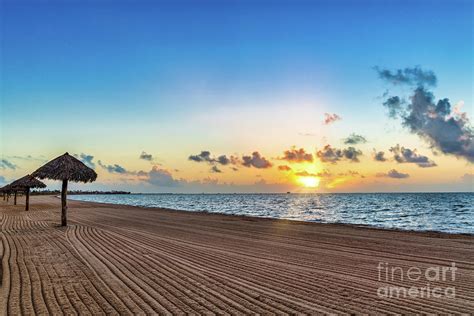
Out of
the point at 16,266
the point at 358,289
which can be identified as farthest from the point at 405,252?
the point at 16,266

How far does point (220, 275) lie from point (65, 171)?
40.8 feet

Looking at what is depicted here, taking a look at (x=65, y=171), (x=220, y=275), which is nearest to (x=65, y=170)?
(x=65, y=171)

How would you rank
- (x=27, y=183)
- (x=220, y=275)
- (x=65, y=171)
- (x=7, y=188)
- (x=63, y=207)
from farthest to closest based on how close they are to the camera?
1. (x=7, y=188)
2. (x=27, y=183)
3. (x=63, y=207)
4. (x=65, y=171)
5. (x=220, y=275)

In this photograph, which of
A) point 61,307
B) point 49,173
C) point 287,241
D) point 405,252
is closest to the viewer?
point 61,307

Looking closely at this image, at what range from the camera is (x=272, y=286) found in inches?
269

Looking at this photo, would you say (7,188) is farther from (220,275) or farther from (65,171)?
(220,275)

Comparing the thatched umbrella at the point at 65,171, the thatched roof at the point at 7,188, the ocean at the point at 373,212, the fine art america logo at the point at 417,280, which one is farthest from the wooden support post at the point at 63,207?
the thatched roof at the point at 7,188

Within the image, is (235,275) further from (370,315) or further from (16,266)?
(16,266)

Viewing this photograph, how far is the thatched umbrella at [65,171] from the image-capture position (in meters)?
17.4

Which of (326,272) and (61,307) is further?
(326,272)

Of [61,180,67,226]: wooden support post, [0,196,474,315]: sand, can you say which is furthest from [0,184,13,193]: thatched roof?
[0,196,474,315]: sand

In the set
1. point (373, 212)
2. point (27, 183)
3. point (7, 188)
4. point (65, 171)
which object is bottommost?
point (373, 212)

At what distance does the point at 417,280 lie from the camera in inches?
296

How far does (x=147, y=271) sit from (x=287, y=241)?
6.61 metres
